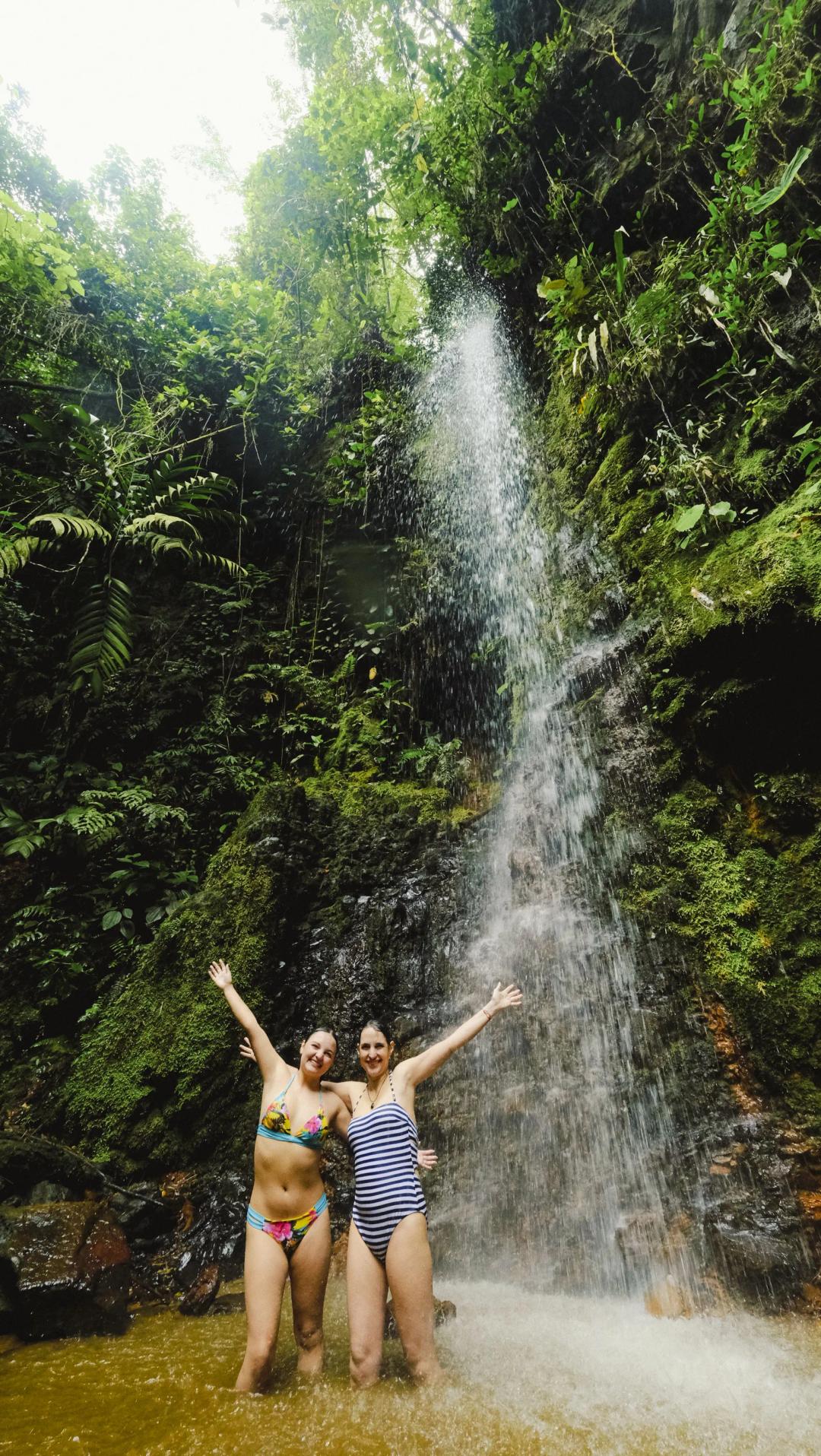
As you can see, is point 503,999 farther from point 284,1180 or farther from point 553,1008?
point 553,1008

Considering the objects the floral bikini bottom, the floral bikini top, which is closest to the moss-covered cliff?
the floral bikini top

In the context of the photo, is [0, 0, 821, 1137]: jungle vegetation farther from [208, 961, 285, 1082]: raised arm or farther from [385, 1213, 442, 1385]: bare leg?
[208, 961, 285, 1082]: raised arm

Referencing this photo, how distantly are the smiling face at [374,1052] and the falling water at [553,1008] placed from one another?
165 centimetres

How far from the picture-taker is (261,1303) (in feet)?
8.27

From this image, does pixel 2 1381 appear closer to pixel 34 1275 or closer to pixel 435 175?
pixel 34 1275

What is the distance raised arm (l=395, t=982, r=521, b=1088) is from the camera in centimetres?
286

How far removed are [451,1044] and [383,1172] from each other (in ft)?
1.92

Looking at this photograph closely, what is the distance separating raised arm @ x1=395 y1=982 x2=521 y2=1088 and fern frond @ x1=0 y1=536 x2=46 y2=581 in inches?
239

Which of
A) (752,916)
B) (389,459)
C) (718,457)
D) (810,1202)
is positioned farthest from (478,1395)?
(389,459)

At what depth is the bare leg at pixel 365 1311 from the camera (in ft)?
8.05

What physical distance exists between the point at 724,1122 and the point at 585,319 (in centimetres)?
708

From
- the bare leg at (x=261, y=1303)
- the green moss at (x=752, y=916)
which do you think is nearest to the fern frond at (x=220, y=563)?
the green moss at (x=752, y=916)

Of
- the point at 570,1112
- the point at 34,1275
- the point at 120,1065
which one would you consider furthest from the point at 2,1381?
the point at 570,1112

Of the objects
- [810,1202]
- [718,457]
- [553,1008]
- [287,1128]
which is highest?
[718,457]
